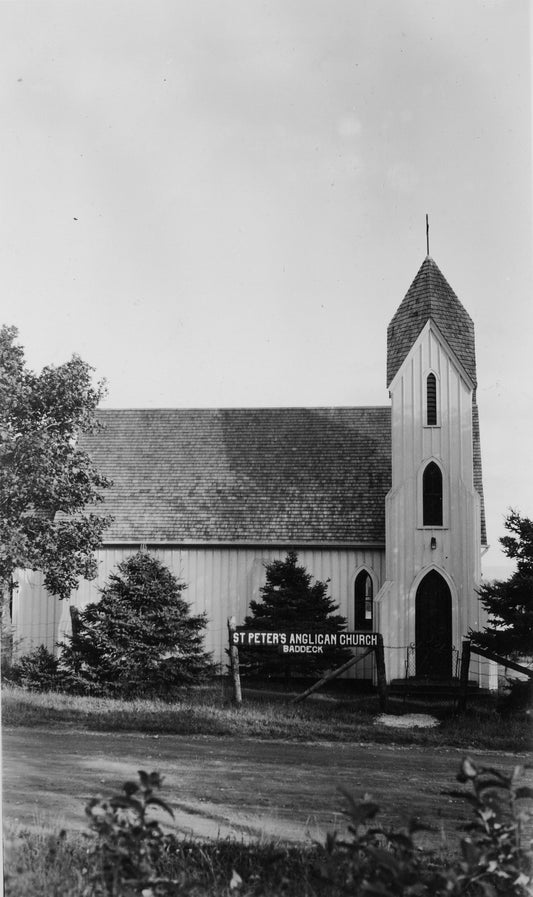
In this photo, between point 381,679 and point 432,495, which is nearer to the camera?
point 381,679

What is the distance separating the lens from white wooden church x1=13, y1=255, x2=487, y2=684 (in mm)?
19609

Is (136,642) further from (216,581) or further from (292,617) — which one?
(216,581)

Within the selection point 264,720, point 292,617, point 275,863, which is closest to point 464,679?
point 264,720

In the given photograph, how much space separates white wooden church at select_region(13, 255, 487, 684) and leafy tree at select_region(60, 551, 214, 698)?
2602mm

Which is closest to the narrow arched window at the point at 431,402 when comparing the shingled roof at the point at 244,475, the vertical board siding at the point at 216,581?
the shingled roof at the point at 244,475

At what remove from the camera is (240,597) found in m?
22.2

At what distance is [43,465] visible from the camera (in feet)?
38.6

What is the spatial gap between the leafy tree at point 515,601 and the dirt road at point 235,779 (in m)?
2.63

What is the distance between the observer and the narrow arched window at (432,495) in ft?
65.6

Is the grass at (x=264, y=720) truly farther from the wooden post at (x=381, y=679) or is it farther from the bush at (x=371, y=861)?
the bush at (x=371, y=861)

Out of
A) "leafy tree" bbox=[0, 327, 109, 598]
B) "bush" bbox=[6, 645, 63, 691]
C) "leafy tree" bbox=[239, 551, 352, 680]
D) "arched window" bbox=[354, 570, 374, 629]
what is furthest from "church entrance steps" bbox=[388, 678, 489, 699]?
"leafy tree" bbox=[0, 327, 109, 598]

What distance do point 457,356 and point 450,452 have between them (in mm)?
2590

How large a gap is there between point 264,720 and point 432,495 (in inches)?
329

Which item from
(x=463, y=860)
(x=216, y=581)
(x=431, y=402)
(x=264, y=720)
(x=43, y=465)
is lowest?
(x=264, y=720)
